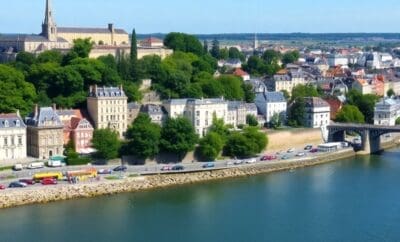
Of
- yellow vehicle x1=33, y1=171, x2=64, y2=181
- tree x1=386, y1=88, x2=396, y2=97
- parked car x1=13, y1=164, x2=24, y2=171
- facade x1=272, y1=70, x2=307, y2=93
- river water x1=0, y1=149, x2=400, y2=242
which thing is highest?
facade x1=272, y1=70, x2=307, y2=93

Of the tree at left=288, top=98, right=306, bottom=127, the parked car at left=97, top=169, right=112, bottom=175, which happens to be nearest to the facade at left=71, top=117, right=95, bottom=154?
the parked car at left=97, top=169, right=112, bottom=175

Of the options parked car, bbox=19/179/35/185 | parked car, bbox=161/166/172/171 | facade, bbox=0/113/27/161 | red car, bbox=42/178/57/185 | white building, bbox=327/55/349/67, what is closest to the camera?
parked car, bbox=19/179/35/185

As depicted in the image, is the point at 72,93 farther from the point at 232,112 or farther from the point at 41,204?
the point at 41,204

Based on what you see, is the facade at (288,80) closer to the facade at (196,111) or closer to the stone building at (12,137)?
the facade at (196,111)

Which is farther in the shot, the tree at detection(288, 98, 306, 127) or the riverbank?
the tree at detection(288, 98, 306, 127)

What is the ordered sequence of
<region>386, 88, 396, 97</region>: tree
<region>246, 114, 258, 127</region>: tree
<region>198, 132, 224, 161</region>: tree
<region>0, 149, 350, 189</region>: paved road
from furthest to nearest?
<region>386, 88, 396, 97</region>: tree
<region>246, 114, 258, 127</region>: tree
<region>198, 132, 224, 161</region>: tree
<region>0, 149, 350, 189</region>: paved road

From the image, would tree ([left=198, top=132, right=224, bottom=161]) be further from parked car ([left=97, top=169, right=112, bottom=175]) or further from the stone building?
the stone building

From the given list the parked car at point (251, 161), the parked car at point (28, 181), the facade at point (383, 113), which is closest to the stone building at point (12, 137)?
the parked car at point (28, 181)

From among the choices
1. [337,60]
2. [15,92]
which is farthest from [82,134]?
[337,60]
